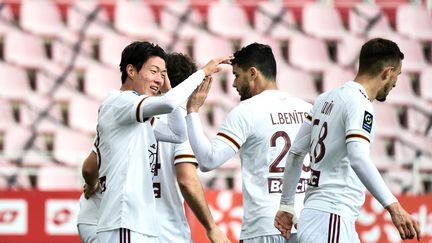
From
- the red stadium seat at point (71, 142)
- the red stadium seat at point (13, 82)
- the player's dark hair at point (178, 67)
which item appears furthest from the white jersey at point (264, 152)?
the red stadium seat at point (13, 82)

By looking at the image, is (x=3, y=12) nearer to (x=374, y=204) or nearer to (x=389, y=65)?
(x=374, y=204)

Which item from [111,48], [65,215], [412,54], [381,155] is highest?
[111,48]

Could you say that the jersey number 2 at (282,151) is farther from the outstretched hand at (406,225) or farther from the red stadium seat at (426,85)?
the red stadium seat at (426,85)

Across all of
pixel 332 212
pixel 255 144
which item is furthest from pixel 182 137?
pixel 332 212

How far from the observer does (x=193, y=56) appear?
47.7 ft

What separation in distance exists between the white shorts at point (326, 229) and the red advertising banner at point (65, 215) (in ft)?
19.6

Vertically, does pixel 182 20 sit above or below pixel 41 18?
below

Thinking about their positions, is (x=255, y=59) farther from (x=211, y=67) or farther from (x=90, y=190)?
(x=90, y=190)

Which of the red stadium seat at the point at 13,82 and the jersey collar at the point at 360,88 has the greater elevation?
the red stadium seat at the point at 13,82

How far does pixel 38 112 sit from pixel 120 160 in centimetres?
880

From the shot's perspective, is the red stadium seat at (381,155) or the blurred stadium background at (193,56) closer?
the red stadium seat at (381,155)

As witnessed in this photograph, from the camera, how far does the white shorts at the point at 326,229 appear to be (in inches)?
201

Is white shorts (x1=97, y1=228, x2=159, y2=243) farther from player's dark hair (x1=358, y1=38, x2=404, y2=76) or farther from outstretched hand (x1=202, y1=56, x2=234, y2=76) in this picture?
player's dark hair (x1=358, y1=38, x2=404, y2=76)

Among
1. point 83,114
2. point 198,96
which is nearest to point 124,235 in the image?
point 198,96
